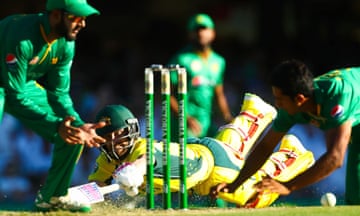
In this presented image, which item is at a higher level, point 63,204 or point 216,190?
point 216,190

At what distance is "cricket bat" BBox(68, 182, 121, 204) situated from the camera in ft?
29.3

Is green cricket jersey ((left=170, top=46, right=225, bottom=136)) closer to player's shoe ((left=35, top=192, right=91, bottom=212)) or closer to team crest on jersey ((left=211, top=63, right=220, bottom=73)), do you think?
team crest on jersey ((left=211, top=63, right=220, bottom=73))

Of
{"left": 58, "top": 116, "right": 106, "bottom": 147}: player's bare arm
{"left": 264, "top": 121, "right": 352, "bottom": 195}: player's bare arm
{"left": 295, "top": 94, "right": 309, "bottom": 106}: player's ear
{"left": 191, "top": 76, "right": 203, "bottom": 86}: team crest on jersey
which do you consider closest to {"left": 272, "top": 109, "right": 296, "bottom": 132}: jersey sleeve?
{"left": 295, "top": 94, "right": 309, "bottom": 106}: player's ear

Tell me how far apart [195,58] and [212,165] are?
2780 millimetres

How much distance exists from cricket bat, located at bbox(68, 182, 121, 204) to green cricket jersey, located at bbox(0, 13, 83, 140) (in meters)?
0.49

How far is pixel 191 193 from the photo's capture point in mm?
9859

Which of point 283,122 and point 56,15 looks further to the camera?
point 56,15

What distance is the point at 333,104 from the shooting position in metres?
8.11

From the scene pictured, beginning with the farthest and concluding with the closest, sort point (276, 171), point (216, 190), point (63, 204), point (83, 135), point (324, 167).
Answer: point (276, 171), point (63, 204), point (83, 135), point (216, 190), point (324, 167)

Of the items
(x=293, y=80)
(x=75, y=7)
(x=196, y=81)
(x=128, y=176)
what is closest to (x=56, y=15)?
(x=75, y=7)

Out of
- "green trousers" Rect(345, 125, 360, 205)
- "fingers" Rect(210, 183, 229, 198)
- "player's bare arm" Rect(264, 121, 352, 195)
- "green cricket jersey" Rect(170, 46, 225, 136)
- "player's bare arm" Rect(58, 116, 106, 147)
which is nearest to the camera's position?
"player's bare arm" Rect(264, 121, 352, 195)

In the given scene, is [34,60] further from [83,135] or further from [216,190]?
[216,190]

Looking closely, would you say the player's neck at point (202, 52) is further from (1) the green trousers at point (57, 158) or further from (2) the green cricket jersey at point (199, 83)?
(1) the green trousers at point (57, 158)

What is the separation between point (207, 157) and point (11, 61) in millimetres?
1850
